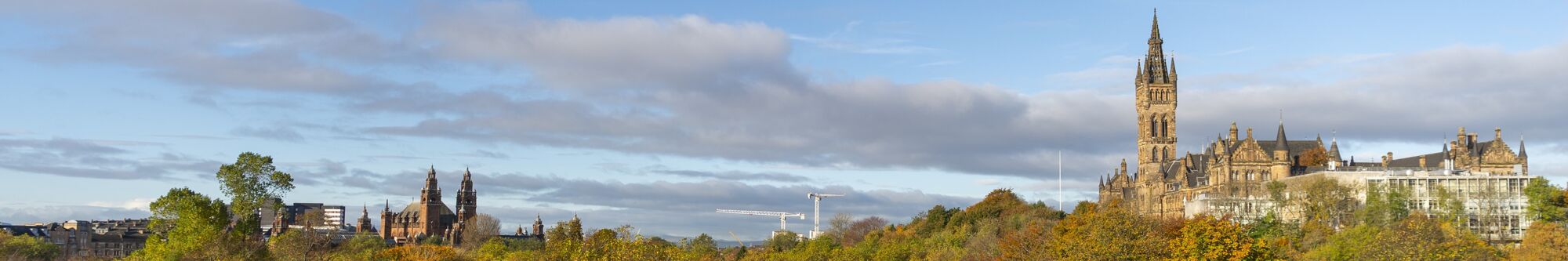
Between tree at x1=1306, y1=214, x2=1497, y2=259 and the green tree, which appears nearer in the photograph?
→ tree at x1=1306, y1=214, x2=1497, y2=259

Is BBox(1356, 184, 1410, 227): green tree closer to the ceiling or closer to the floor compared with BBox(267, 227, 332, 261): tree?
closer to the ceiling

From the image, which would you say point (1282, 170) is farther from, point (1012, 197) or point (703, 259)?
point (703, 259)

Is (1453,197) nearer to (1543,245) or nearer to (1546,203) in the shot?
(1546,203)

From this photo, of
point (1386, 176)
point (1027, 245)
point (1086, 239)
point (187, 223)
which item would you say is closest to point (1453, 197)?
point (1386, 176)

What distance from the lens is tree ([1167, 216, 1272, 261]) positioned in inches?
4311

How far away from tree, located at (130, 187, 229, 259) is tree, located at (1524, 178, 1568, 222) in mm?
118696

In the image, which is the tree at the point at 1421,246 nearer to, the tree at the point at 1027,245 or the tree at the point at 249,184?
the tree at the point at 1027,245

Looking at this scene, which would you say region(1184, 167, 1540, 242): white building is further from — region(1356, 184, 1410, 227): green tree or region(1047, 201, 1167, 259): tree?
region(1047, 201, 1167, 259): tree

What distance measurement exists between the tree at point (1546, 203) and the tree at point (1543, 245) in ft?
55.2

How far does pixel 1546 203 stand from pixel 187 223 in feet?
402

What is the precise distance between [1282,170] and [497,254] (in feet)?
291

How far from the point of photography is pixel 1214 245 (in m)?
113

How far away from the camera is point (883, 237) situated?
190 meters

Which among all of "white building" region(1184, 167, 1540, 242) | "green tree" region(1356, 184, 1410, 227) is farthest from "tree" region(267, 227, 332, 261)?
"green tree" region(1356, 184, 1410, 227)
